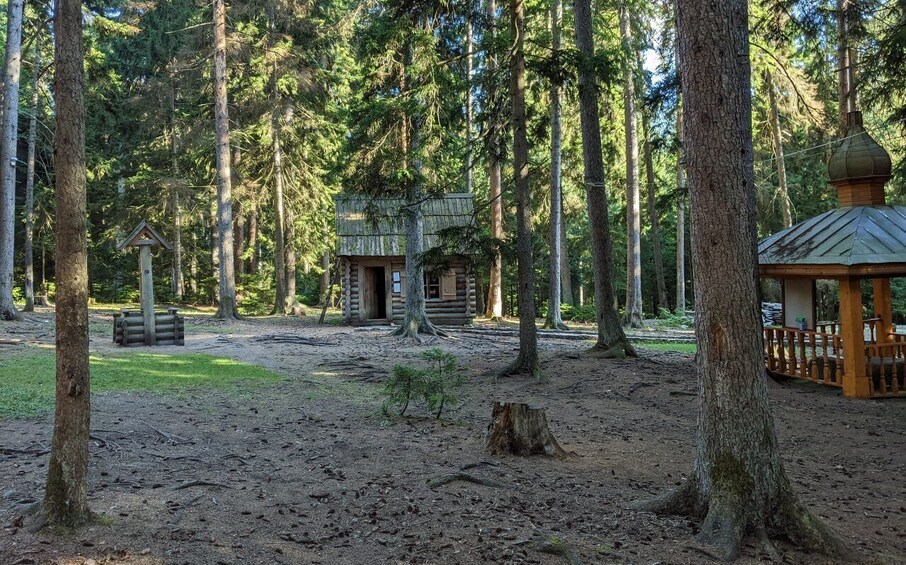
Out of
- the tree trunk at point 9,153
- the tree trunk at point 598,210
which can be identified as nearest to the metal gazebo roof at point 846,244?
the tree trunk at point 598,210

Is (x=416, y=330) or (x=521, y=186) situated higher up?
(x=521, y=186)

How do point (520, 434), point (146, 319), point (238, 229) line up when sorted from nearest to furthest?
1. point (520, 434)
2. point (146, 319)
3. point (238, 229)

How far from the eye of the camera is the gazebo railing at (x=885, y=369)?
11.5 meters

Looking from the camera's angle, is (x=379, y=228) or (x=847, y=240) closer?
(x=847, y=240)

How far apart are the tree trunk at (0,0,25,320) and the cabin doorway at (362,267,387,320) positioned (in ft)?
39.8

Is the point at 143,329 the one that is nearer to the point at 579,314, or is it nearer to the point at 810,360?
the point at 810,360

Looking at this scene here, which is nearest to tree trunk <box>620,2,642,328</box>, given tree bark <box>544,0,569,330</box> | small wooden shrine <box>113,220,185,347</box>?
tree bark <box>544,0,569,330</box>

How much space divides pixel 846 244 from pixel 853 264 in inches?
23.0

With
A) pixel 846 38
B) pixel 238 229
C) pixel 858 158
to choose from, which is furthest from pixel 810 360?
pixel 238 229

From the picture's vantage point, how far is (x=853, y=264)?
35.6ft

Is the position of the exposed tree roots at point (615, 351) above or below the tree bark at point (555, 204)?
below

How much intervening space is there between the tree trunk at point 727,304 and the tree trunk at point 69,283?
14.7 feet

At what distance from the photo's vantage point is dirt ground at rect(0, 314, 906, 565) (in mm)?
4742

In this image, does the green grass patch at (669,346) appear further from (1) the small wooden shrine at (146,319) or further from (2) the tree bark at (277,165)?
(2) the tree bark at (277,165)
